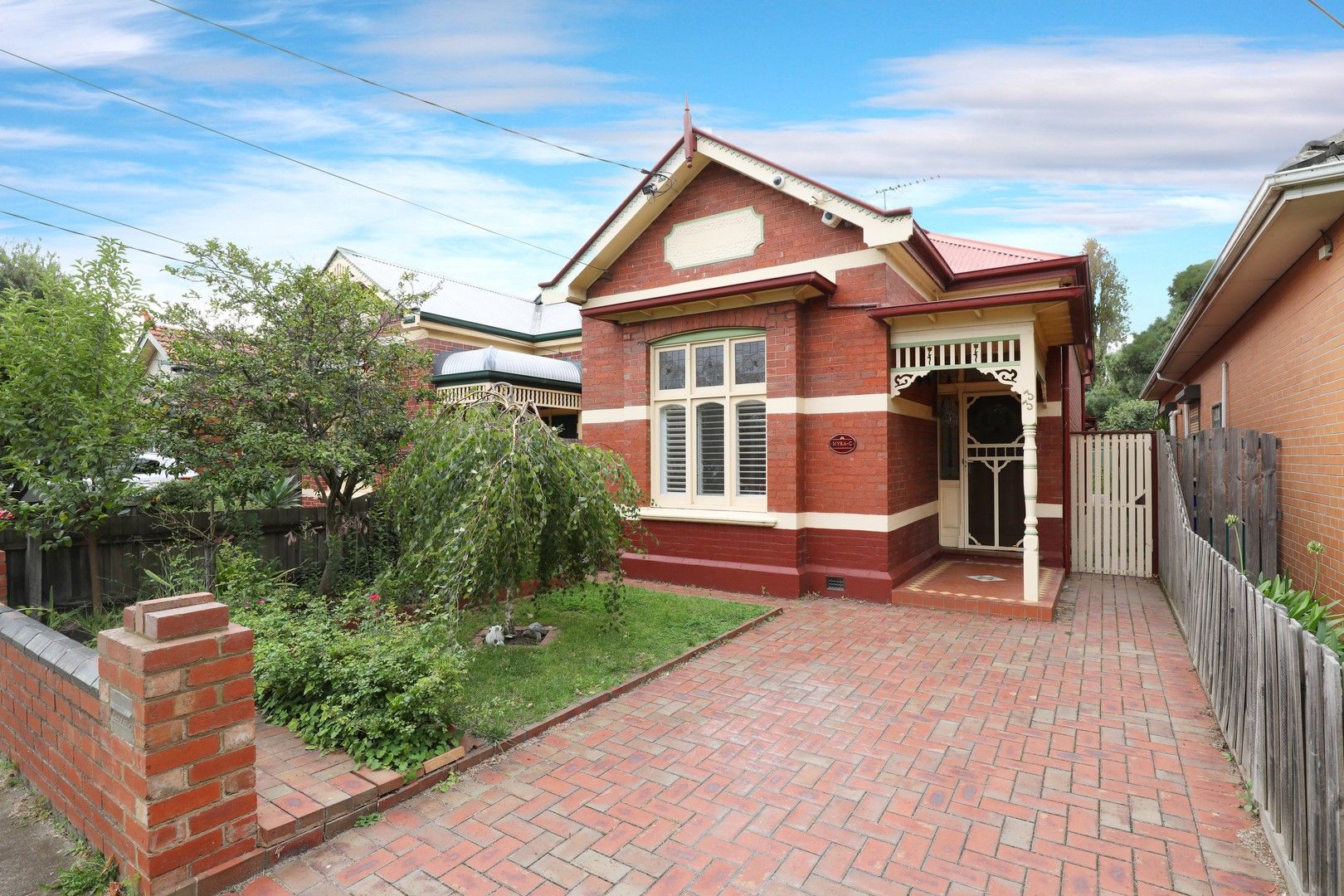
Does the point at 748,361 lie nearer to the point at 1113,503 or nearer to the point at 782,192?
the point at 782,192

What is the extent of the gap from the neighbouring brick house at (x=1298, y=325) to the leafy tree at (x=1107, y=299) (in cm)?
3620

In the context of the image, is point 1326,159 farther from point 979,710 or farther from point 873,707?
point 873,707

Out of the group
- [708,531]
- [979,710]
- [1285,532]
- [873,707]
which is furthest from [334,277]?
[1285,532]

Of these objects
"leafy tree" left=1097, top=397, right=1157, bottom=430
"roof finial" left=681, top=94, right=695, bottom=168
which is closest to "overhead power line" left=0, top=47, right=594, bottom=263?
"roof finial" left=681, top=94, right=695, bottom=168

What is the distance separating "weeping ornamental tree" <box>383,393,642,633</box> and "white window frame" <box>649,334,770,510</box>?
267 cm

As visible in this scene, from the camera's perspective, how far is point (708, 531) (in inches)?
361

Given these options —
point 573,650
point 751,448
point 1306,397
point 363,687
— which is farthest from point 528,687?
point 1306,397

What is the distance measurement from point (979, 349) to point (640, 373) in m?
4.44

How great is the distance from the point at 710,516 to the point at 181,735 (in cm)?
679

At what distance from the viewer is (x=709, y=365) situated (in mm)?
9273

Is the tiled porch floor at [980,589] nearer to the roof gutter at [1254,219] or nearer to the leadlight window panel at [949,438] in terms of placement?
the leadlight window panel at [949,438]

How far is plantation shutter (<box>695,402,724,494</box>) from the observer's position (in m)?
9.25

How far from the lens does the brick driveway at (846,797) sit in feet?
9.88

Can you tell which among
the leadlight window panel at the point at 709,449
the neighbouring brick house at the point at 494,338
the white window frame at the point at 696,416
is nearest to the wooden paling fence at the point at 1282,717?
the white window frame at the point at 696,416
